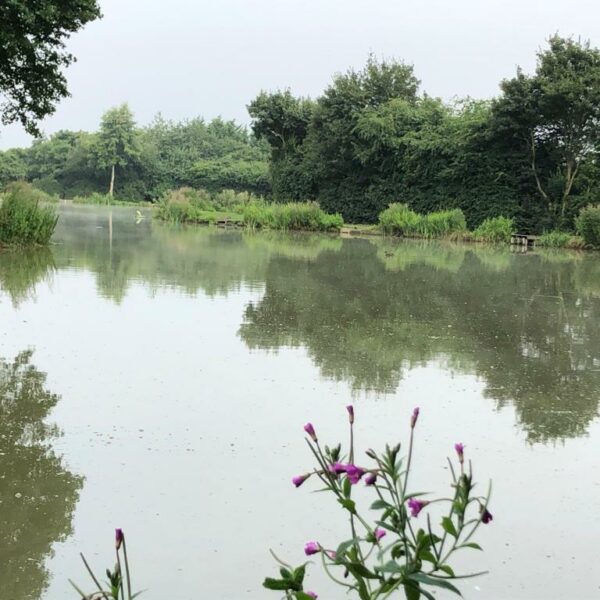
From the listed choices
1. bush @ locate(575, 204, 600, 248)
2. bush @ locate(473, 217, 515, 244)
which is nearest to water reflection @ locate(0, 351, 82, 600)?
bush @ locate(575, 204, 600, 248)

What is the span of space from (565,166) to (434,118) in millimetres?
6512

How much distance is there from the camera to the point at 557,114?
24984 mm

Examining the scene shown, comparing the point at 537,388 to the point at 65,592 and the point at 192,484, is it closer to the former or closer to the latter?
the point at 192,484

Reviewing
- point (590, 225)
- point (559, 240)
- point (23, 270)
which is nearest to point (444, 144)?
point (559, 240)

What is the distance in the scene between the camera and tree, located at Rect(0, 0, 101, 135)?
10.2 meters

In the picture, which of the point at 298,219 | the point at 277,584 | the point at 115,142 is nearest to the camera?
the point at 277,584

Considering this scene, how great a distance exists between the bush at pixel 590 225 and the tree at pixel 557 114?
9.65ft

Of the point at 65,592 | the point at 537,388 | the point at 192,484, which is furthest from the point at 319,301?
the point at 65,592

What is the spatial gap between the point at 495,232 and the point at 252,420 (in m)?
22.8

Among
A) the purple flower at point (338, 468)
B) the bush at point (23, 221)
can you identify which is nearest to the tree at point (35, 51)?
the bush at point (23, 221)

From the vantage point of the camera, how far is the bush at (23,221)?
13008mm

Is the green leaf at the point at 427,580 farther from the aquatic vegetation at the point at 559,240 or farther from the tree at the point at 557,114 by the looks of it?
the tree at the point at 557,114

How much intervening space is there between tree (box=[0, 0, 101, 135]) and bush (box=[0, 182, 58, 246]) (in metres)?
1.33

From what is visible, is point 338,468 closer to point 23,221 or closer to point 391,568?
point 391,568
